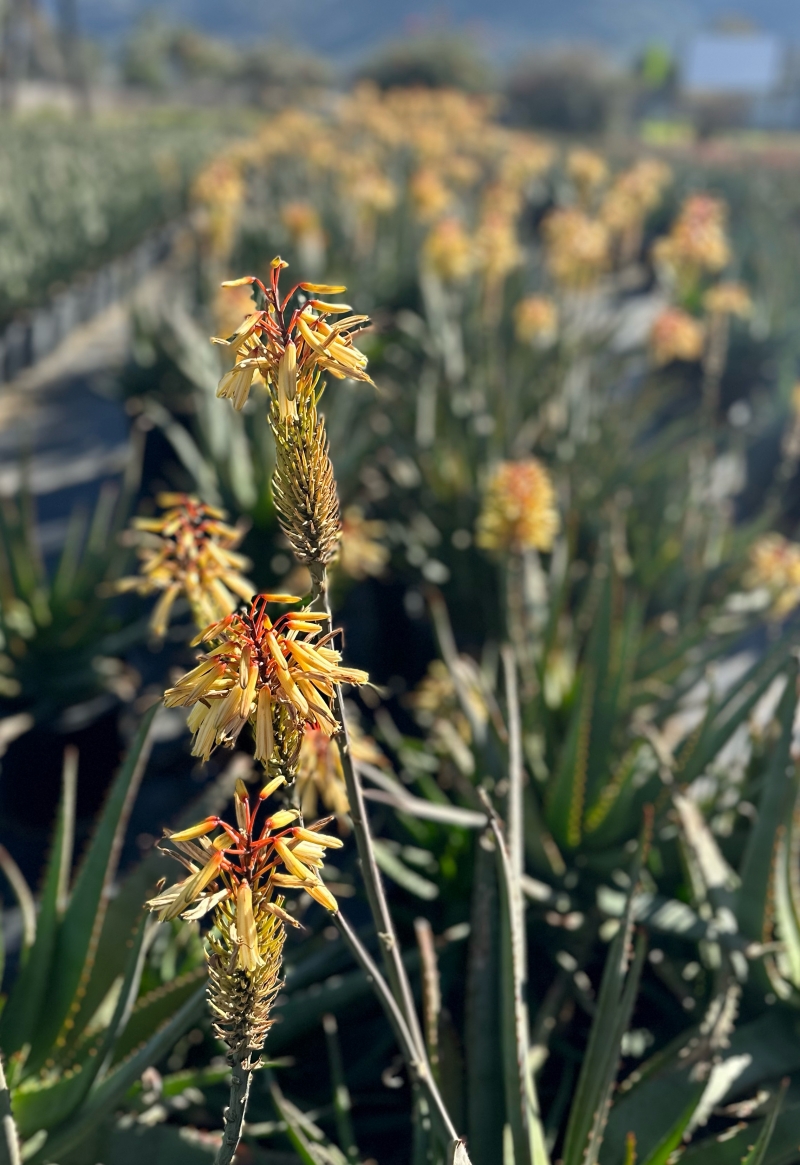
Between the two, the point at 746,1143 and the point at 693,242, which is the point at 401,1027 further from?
the point at 693,242

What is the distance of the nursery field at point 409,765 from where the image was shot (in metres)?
0.77

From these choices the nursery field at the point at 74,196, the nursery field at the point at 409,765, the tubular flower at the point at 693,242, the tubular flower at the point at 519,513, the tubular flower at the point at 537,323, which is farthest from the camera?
the nursery field at the point at 74,196

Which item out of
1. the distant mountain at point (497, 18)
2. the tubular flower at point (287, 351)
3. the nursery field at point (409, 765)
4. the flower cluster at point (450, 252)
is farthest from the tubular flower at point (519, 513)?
the distant mountain at point (497, 18)

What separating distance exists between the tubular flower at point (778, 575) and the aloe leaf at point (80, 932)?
1.82 metres

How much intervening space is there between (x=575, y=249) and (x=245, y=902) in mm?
4160

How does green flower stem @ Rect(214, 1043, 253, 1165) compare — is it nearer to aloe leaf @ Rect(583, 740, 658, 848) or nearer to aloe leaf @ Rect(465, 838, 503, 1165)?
aloe leaf @ Rect(465, 838, 503, 1165)

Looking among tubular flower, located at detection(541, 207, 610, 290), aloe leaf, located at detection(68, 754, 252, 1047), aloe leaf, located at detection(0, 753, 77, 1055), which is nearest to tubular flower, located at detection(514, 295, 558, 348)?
tubular flower, located at detection(541, 207, 610, 290)

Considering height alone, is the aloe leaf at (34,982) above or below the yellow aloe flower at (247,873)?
below

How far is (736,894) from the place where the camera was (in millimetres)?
1466

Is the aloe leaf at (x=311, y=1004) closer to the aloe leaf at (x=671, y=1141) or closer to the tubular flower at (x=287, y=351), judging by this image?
the aloe leaf at (x=671, y=1141)

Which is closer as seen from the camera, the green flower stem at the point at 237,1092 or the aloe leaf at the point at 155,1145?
the green flower stem at the point at 237,1092

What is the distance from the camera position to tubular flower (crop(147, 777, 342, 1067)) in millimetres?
677

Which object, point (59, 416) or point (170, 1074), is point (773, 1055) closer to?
point (170, 1074)

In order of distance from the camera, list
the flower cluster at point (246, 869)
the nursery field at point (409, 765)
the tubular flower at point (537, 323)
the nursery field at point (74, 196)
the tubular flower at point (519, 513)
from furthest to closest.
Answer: the nursery field at point (74, 196)
the tubular flower at point (537, 323)
the tubular flower at point (519, 513)
the nursery field at point (409, 765)
the flower cluster at point (246, 869)
